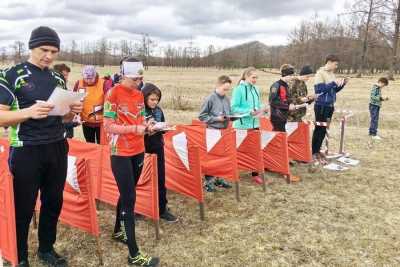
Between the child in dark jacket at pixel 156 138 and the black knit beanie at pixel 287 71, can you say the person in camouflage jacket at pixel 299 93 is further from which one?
the child in dark jacket at pixel 156 138

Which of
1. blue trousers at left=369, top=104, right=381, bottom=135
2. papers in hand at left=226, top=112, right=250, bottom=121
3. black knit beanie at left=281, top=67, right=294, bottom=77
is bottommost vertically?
blue trousers at left=369, top=104, right=381, bottom=135

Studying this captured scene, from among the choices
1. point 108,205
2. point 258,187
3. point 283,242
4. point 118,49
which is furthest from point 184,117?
point 118,49

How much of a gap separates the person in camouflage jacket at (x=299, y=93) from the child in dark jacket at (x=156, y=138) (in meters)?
3.24

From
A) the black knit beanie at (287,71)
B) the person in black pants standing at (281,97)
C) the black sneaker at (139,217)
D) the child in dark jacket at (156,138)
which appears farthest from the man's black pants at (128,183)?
the black knit beanie at (287,71)

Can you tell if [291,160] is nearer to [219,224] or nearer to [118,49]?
[219,224]

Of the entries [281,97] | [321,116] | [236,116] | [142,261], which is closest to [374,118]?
[321,116]

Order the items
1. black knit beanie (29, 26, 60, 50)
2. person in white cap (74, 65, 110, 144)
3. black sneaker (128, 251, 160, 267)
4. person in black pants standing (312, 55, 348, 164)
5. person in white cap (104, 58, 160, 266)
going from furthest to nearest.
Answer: person in black pants standing (312, 55, 348, 164), person in white cap (74, 65, 110, 144), black sneaker (128, 251, 160, 267), person in white cap (104, 58, 160, 266), black knit beanie (29, 26, 60, 50)

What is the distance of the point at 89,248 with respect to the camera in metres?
4.12

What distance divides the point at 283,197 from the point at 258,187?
548 mm

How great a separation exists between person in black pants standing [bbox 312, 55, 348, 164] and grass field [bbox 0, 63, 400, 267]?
3.49 feet

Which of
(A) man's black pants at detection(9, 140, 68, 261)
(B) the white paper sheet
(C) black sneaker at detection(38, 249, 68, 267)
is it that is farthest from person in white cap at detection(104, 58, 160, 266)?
(B) the white paper sheet

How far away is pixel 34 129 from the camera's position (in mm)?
3045

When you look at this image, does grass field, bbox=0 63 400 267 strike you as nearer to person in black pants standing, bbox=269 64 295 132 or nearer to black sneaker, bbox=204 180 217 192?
black sneaker, bbox=204 180 217 192

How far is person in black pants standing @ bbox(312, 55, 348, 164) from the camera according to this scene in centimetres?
706
